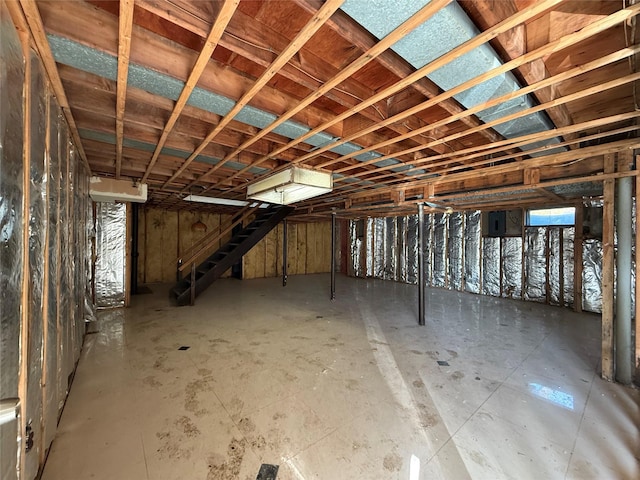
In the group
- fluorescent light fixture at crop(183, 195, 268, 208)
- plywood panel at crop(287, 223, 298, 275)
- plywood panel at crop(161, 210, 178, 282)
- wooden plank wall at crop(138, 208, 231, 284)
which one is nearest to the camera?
fluorescent light fixture at crop(183, 195, 268, 208)

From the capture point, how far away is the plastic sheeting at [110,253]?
4312 mm

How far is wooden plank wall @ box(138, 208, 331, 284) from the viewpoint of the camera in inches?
270

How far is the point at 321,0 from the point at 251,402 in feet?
8.12

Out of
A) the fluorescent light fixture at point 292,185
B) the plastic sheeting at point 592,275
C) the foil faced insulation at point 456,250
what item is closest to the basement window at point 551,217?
the plastic sheeting at point 592,275

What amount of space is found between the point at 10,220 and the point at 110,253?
4196 millimetres

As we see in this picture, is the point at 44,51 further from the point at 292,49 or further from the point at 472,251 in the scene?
the point at 472,251

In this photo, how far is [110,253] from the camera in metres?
4.38

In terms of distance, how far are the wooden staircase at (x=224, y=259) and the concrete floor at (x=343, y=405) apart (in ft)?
3.77

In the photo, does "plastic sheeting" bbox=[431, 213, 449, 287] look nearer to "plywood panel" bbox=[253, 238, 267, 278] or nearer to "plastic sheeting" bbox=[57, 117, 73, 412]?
"plywood panel" bbox=[253, 238, 267, 278]

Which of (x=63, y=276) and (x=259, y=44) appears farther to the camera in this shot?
(x=63, y=276)

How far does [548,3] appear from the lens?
92 centimetres

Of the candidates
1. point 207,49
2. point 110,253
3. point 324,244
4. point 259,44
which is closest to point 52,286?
point 207,49

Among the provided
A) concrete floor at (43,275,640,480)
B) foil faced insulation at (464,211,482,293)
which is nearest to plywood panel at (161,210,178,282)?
concrete floor at (43,275,640,480)

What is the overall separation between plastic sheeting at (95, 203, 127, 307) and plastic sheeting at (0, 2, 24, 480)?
13.3 feet
